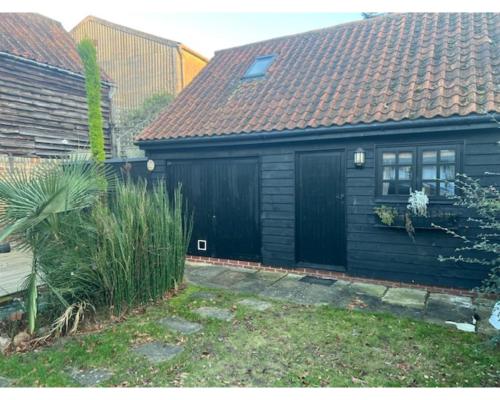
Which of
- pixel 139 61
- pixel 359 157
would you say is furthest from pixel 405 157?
pixel 139 61

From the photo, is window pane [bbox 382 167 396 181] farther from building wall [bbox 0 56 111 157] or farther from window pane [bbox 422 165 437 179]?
building wall [bbox 0 56 111 157]

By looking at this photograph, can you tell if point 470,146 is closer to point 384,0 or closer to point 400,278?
point 400,278

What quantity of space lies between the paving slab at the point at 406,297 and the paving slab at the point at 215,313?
2094mm

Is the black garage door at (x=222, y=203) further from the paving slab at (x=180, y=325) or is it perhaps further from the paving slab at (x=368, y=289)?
the paving slab at (x=180, y=325)

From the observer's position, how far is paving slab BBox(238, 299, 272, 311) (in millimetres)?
4340

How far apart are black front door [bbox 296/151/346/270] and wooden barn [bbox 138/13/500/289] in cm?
2

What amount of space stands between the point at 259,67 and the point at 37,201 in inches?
242

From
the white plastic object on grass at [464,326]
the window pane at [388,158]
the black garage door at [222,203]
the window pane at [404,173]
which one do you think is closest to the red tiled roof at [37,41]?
the black garage door at [222,203]

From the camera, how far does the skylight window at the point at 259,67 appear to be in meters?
7.86

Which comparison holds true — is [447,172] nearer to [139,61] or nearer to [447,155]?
[447,155]

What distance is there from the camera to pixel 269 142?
6.05 m
